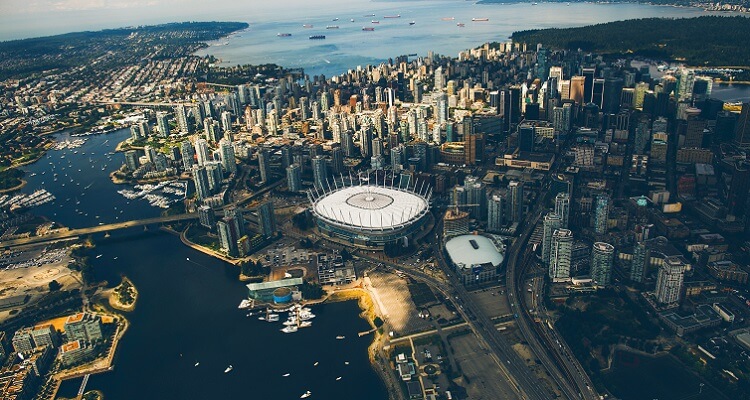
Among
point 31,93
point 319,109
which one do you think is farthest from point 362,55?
point 31,93

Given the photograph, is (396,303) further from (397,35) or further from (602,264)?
(397,35)

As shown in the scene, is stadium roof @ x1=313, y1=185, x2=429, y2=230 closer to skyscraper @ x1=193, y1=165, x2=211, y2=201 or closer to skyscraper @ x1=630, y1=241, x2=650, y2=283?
skyscraper @ x1=193, y1=165, x2=211, y2=201

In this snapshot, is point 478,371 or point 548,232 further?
point 548,232

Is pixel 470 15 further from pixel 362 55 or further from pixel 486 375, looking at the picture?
pixel 486 375

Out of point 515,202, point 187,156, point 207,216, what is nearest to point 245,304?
point 207,216

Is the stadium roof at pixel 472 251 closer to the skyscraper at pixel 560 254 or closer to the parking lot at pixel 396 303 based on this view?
the skyscraper at pixel 560 254

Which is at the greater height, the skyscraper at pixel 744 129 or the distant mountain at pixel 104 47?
the distant mountain at pixel 104 47

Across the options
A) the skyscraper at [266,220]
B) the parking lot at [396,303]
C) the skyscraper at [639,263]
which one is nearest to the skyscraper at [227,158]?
the skyscraper at [266,220]
